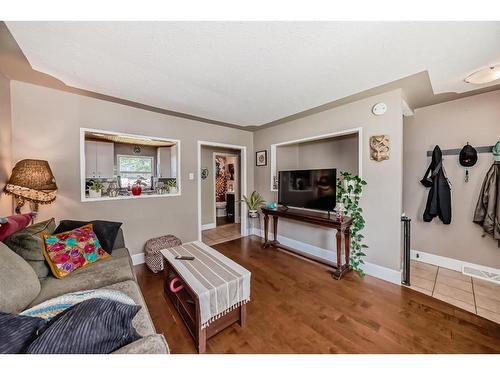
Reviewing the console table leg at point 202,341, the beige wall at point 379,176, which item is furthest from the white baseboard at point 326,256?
the console table leg at point 202,341

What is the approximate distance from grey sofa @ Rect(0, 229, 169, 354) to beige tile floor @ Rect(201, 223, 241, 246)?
209 cm

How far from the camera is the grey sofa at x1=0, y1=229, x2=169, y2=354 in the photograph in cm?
72

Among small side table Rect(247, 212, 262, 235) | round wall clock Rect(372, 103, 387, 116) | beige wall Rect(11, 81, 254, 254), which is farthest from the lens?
small side table Rect(247, 212, 262, 235)

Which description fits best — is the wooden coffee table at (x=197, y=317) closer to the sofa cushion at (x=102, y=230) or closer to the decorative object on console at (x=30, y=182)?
the sofa cushion at (x=102, y=230)

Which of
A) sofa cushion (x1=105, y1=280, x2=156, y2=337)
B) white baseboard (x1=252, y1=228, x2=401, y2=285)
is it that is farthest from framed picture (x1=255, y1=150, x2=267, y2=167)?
sofa cushion (x1=105, y1=280, x2=156, y2=337)

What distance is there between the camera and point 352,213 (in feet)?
7.95

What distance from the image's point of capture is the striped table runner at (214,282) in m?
1.28

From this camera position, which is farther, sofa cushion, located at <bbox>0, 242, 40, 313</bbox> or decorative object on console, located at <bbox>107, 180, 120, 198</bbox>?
decorative object on console, located at <bbox>107, 180, 120, 198</bbox>

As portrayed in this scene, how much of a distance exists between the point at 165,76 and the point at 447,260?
4.07 meters

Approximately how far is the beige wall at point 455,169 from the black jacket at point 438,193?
4.1 inches

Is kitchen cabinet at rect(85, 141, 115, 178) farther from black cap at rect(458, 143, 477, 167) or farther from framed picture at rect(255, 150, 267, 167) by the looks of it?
black cap at rect(458, 143, 477, 167)

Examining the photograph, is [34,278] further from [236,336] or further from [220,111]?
[220,111]

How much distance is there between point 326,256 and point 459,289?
137cm
